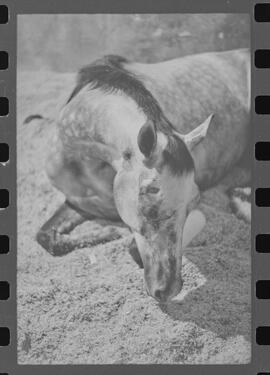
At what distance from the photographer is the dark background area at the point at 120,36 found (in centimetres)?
336

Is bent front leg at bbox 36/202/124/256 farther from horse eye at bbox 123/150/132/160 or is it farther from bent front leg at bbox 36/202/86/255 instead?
horse eye at bbox 123/150/132/160

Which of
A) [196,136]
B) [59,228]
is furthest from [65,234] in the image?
[196,136]

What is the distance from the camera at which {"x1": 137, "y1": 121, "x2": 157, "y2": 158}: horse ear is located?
3.02m

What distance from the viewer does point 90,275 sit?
3.33m

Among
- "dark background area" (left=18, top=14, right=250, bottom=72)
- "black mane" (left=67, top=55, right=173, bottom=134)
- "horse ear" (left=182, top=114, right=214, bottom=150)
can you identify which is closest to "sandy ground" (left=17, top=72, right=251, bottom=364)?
"dark background area" (left=18, top=14, right=250, bottom=72)

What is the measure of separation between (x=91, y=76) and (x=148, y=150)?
0.57m

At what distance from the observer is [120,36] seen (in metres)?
3.41

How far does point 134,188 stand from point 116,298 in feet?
1.81

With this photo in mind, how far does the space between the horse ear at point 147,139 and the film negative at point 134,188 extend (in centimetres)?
1

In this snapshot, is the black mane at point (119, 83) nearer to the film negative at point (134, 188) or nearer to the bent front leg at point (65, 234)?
the film negative at point (134, 188)

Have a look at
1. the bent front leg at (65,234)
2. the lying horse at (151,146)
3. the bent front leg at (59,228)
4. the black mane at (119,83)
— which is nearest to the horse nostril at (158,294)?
the lying horse at (151,146)

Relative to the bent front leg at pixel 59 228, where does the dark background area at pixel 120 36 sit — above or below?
above

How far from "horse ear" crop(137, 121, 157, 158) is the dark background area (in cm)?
57
